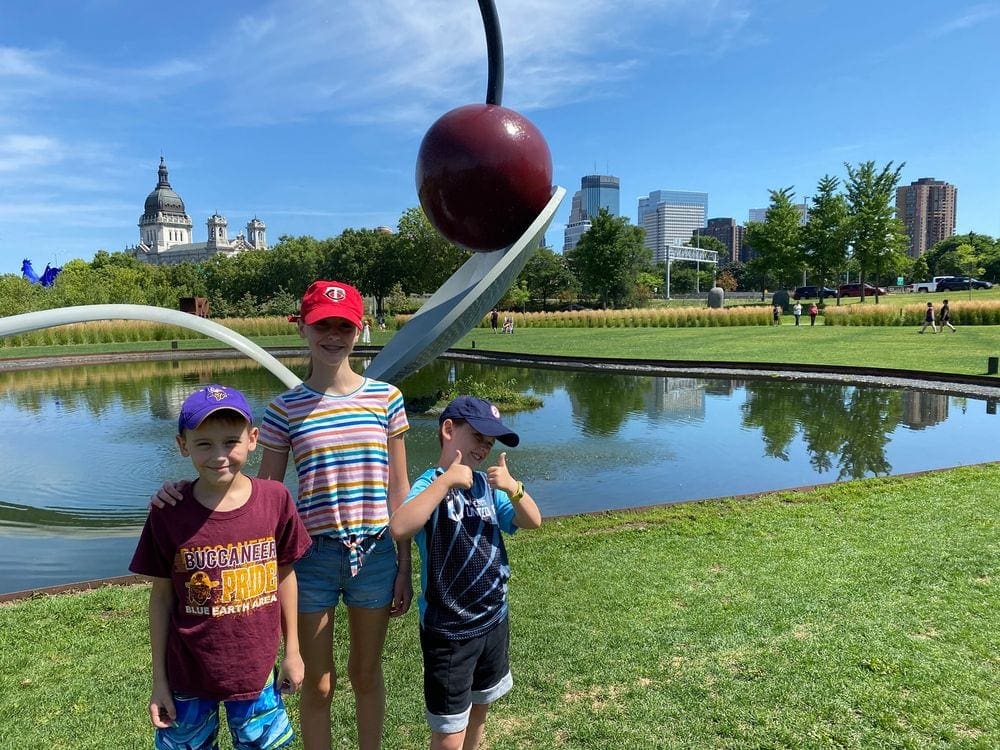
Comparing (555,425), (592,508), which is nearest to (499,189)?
(592,508)

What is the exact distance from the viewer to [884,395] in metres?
14.2

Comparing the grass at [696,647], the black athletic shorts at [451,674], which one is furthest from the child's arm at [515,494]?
the grass at [696,647]

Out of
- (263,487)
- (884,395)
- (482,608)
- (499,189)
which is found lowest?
(884,395)

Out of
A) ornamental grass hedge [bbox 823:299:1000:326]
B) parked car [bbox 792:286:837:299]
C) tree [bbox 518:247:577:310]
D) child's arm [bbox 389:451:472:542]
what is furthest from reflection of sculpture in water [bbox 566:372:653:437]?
tree [bbox 518:247:577:310]

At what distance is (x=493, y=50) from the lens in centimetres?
639

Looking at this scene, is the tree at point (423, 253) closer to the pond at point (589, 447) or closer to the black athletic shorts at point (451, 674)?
the pond at point (589, 447)

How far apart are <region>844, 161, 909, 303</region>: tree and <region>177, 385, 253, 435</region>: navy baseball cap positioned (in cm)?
3963

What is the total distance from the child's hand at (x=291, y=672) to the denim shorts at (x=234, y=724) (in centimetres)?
6

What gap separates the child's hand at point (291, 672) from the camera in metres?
2.31

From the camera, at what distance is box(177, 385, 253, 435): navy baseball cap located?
2090 millimetres

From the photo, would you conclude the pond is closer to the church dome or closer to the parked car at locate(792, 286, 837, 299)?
the parked car at locate(792, 286, 837, 299)

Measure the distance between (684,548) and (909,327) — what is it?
26037mm

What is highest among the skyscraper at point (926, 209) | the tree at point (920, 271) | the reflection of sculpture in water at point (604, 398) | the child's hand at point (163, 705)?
the skyscraper at point (926, 209)

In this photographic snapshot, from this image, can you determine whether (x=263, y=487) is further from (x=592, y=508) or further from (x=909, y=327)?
(x=909, y=327)
